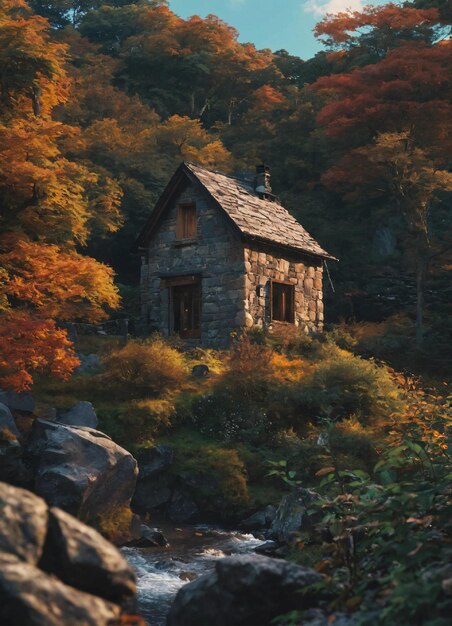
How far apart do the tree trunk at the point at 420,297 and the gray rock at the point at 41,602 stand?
72.3ft

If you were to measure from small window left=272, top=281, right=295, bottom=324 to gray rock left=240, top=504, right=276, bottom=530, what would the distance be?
10.8m

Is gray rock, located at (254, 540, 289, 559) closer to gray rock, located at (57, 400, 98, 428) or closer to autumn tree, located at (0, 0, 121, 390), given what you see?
gray rock, located at (57, 400, 98, 428)

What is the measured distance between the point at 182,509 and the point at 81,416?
2766 mm

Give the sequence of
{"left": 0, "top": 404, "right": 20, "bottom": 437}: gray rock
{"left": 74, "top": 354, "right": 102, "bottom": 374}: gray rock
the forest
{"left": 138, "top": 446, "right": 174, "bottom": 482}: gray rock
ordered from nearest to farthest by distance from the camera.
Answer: the forest < {"left": 0, "top": 404, "right": 20, "bottom": 437}: gray rock < {"left": 138, "top": 446, "right": 174, "bottom": 482}: gray rock < {"left": 74, "top": 354, "right": 102, "bottom": 374}: gray rock

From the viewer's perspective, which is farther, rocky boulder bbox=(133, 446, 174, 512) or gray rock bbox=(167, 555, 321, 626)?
rocky boulder bbox=(133, 446, 174, 512)

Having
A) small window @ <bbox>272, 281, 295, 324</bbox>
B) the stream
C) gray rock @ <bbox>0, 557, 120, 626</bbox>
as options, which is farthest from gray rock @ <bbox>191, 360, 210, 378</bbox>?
gray rock @ <bbox>0, 557, 120, 626</bbox>

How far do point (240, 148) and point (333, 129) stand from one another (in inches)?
325

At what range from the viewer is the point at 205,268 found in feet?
72.5

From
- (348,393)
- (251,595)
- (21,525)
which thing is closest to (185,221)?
(348,393)

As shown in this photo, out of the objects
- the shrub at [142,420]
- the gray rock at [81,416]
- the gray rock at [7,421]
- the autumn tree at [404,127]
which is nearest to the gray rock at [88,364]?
the shrub at [142,420]

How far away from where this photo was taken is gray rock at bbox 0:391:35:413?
13.3 m

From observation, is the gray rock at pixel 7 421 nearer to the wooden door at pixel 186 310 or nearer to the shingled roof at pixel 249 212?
the shingled roof at pixel 249 212

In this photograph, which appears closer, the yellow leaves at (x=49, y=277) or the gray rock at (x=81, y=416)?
the gray rock at (x=81, y=416)

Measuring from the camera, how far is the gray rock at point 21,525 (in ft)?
14.9
